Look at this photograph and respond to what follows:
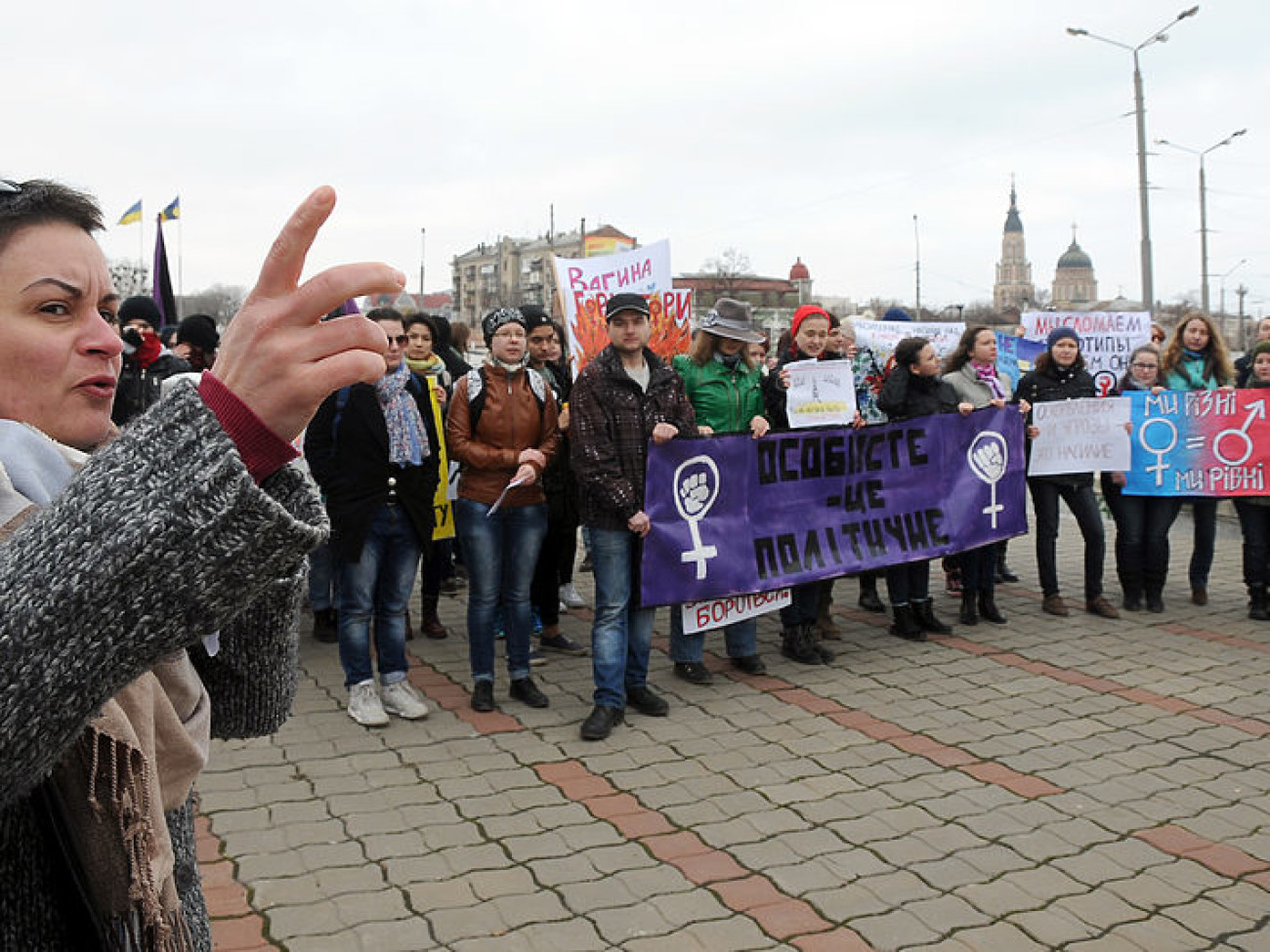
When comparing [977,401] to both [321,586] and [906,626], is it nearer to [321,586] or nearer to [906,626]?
[906,626]

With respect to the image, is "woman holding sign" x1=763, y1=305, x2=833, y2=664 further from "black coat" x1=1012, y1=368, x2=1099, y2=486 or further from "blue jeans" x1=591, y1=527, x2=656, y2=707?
"black coat" x1=1012, y1=368, x2=1099, y2=486

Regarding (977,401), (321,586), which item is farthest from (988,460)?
(321,586)

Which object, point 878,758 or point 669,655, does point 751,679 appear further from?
point 878,758

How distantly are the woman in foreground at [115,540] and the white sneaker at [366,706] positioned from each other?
4.13m

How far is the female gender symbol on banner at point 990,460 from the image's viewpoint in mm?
7332

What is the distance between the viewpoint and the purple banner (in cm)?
572

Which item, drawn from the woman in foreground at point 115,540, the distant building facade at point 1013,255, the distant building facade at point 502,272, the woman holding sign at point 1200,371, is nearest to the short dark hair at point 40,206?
the woman in foreground at point 115,540

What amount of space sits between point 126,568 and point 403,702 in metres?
4.74

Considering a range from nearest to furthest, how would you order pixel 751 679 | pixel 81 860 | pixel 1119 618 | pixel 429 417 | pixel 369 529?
pixel 81 860 < pixel 369 529 < pixel 429 417 < pixel 751 679 < pixel 1119 618

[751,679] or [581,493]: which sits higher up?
[581,493]

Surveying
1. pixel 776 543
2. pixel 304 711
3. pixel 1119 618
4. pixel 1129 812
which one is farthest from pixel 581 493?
pixel 1119 618

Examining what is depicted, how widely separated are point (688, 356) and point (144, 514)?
561 centimetres

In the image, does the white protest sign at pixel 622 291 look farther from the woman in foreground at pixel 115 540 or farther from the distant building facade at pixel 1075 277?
the distant building facade at pixel 1075 277

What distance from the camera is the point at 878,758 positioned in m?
4.75
